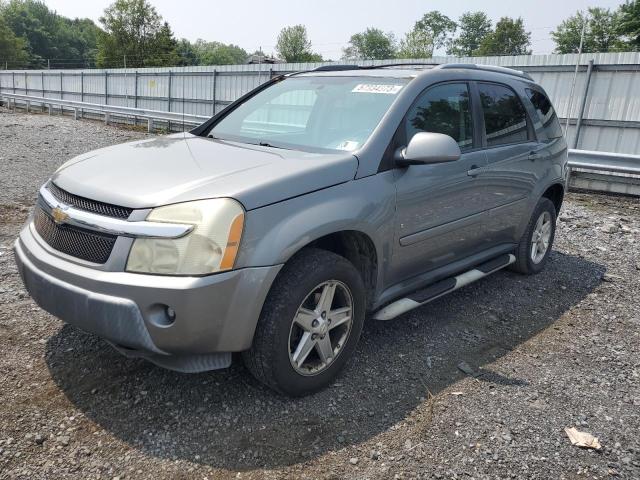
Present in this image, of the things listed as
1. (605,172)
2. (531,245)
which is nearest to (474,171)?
(531,245)

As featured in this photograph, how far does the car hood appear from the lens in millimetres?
2609

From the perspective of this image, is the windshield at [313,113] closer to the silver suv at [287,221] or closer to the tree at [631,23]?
the silver suv at [287,221]

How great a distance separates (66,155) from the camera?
1093 centimetres

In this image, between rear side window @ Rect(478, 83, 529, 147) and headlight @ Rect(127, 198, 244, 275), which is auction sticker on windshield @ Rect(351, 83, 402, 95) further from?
headlight @ Rect(127, 198, 244, 275)

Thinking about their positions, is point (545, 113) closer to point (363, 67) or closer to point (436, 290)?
point (363, 67)

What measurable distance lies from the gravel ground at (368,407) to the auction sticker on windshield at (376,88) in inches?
65.7

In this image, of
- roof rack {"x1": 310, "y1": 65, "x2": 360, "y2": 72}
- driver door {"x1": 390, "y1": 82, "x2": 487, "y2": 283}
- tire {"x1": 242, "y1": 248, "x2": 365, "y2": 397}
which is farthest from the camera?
roof rack {"x1": 310, "y1": 65, "x2": 360, "y2": 72}

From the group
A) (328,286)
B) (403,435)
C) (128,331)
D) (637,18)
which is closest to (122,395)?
(128,331)

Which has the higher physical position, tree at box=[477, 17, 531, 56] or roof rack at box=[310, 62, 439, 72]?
tree at box=[477, 17, 531, 56]

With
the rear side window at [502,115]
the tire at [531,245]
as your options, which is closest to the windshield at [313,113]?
the rear side window at [502,115]

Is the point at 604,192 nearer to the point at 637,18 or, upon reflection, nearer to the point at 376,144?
the point at 376,144

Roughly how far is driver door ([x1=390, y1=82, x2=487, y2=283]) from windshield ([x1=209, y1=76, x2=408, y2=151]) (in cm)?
28

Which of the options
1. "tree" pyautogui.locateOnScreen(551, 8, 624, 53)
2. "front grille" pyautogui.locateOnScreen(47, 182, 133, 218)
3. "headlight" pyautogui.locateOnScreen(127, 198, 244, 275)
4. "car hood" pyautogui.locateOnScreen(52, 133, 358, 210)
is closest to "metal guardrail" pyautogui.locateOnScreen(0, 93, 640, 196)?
"car hood" pyautogui.locateOnScreen(52, 133, 358, 210)

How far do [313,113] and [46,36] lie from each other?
12376cm
